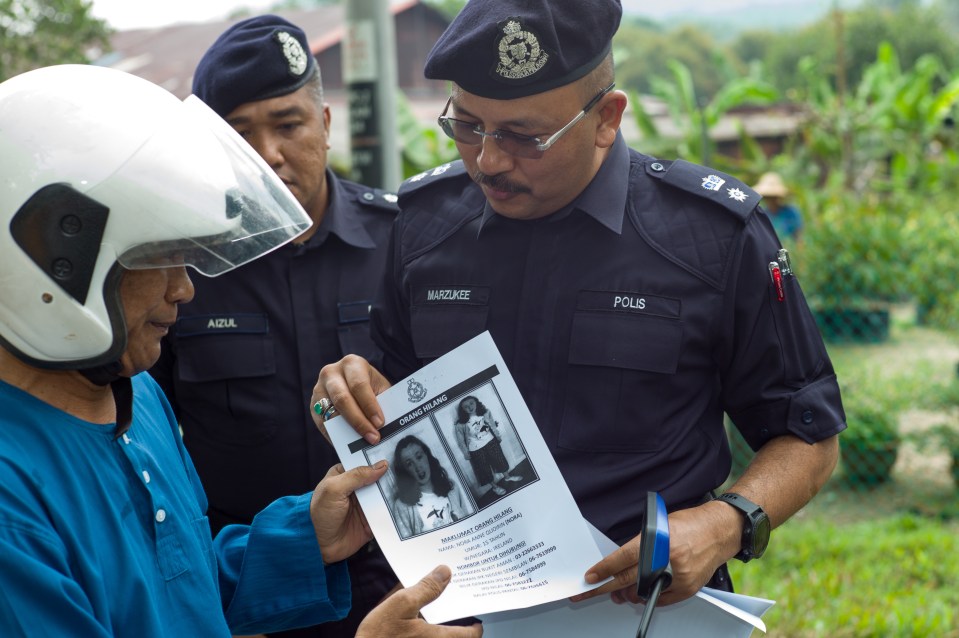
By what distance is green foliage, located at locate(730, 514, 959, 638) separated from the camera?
3.68m

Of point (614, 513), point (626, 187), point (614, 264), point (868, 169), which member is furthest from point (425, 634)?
point (868, 169)

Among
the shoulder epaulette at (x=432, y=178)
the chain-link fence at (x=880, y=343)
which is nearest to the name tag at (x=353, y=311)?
the shoulder epaulette at (x=432, y=178)

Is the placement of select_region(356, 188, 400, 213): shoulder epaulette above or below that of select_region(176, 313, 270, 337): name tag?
above

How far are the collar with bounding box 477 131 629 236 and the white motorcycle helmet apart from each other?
736 millimetres

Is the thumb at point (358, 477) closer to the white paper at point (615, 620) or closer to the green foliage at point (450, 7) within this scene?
the white paper at point (615, 620)

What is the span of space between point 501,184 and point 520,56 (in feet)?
0.78

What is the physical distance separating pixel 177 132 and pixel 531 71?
0.67m

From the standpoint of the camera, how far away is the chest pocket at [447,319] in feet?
6.49

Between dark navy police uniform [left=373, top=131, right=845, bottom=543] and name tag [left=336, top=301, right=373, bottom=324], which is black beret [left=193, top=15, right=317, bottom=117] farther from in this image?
dark navy police uniform [left=373, top=131, right=845, bottom=543]

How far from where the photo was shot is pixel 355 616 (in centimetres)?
247

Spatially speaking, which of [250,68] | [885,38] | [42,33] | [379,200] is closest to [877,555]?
[379,200]

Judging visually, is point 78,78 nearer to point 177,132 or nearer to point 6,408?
point 177,132

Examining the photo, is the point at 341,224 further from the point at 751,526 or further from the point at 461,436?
the point at 751,526

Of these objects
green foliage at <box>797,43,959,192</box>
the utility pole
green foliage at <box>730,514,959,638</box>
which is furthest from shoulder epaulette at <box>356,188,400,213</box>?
green foliage at <box>797,43,959,192</box>
